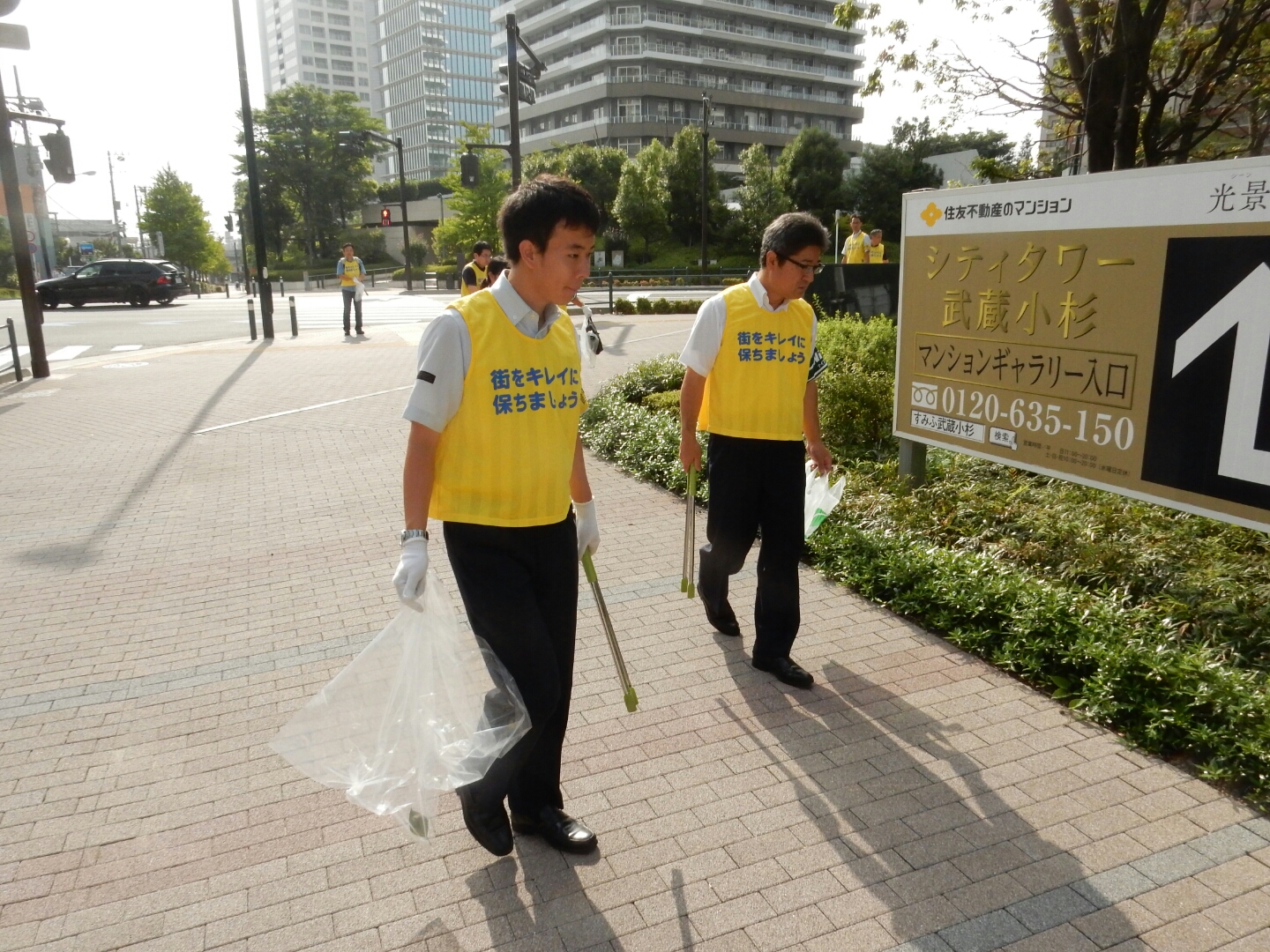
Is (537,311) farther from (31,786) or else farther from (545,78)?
(545,78)

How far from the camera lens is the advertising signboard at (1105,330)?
3.84m

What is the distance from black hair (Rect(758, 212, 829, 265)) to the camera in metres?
3.69

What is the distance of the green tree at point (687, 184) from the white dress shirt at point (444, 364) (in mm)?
50798

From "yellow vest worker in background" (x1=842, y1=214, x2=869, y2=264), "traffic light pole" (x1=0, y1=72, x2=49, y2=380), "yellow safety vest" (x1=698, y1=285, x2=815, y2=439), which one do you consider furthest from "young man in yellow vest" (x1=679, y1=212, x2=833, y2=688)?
"yellow vest worker in background" (x1=842, y1=214, x2=869, y2=264)

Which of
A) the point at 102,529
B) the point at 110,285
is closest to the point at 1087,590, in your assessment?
the point at 102,529

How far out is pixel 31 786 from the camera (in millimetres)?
3352

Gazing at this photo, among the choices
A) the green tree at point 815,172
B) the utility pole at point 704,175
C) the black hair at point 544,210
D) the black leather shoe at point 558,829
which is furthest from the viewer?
the green tree at point 815,172

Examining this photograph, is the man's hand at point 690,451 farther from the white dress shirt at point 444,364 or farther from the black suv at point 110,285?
the black suv at point 110,285

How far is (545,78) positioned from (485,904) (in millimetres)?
91744

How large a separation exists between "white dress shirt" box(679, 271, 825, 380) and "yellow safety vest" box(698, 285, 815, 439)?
19mm

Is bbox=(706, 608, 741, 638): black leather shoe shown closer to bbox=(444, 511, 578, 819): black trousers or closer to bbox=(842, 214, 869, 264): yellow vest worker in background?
bbox=(444, 511, 578, 819): black trousers

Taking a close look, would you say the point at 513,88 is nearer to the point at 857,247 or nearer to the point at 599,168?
the point at 857,247

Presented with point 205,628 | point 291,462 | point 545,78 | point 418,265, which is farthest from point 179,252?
point 205,628

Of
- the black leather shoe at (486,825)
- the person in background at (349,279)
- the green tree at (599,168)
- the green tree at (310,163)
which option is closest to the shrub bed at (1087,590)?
the black leather shoe at (486,825)
